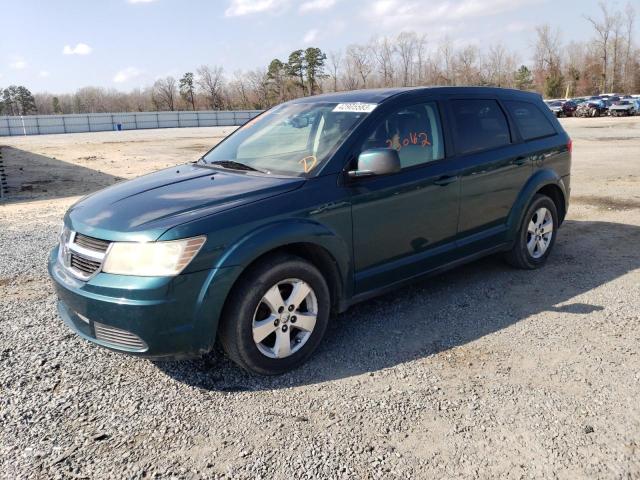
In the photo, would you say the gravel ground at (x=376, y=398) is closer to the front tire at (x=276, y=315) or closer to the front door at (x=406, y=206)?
the front tire at (x=276, y=315)

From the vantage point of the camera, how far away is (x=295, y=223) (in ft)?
11.2

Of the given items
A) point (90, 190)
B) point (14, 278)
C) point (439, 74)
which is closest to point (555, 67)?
point (439, 74)

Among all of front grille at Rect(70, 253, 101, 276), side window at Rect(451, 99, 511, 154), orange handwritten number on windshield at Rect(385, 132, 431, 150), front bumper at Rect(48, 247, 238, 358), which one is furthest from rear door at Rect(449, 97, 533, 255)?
front grille at Rect(70, 253, 101, 276)

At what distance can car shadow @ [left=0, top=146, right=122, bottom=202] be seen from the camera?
38.7 ft

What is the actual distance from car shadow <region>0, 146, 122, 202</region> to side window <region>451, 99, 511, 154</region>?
9.47 meters

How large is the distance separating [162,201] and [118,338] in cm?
90

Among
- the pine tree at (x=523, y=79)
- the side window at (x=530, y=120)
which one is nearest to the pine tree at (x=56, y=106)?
the pine tree at (x=523, y=79)

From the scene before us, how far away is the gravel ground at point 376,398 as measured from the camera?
2680 mm

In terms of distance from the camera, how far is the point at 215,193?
3.46 m

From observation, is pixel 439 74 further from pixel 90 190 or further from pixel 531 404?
pixel 531 404

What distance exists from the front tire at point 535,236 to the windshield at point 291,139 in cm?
221

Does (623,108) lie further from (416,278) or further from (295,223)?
(295,223)

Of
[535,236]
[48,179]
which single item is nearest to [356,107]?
[535,236]

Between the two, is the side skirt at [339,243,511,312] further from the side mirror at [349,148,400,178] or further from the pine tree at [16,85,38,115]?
the pine tree at [16,85,38,115]
